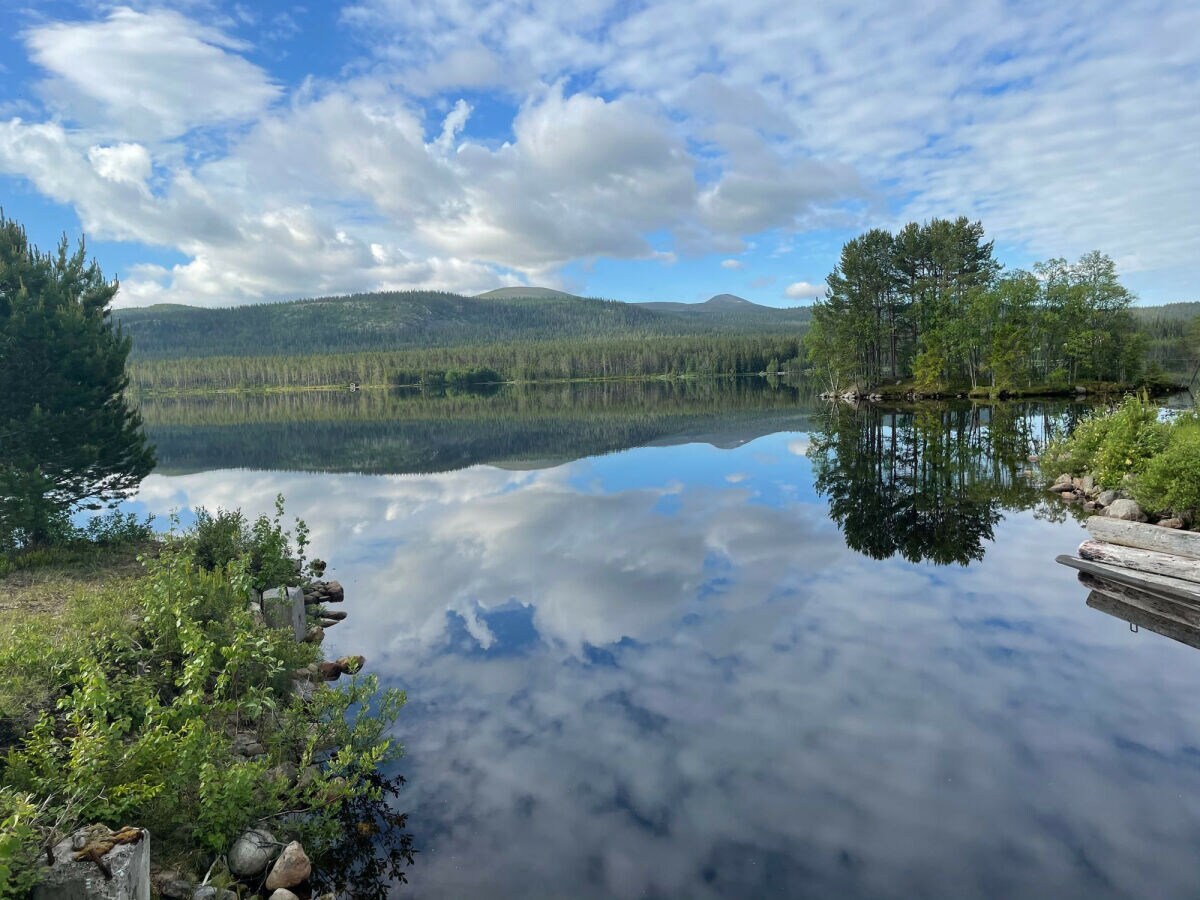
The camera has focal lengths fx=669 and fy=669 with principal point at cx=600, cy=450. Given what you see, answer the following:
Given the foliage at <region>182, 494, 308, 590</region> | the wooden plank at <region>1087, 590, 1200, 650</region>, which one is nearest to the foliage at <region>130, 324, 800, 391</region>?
the wooden plank at <region>1087, 590, 1200, 650</region>

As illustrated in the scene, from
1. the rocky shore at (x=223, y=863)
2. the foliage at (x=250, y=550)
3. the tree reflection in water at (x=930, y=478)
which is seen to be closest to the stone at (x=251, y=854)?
the rocky shore at (x=223, y=863)

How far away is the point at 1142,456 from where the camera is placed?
62.9 feet

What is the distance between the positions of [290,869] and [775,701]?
6091 millimetres

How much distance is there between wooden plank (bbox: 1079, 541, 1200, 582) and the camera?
40.6 feet

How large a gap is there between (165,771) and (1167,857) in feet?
30.6

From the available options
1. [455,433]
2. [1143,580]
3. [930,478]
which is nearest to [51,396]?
[1143,580]

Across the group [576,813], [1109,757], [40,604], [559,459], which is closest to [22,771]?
[576,813]

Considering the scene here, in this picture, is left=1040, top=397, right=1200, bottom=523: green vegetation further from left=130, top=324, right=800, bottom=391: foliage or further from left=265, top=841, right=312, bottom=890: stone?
left=130, top=324, right=800, bottom=391: foliage

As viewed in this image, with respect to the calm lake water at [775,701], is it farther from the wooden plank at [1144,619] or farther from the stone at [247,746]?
the stone at [247,746]

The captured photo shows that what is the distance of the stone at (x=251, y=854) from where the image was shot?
241 inches

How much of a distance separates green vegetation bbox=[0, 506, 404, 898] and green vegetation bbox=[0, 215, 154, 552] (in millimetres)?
5530

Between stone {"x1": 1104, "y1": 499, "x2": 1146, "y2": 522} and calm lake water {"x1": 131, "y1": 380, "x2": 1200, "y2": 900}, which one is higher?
stone {"x1": 1104, "y1": 499, "x2": 1146, "y2": 522}

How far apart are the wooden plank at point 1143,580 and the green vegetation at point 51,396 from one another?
903 inches

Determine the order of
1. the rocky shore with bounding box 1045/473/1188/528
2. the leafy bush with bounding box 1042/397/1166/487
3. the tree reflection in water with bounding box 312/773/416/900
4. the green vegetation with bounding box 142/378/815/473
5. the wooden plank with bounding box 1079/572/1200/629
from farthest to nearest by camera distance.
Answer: the green vegetation with bounding box 142/378/815/473 → the leafy bush with bounding box 1042/397/1166/487 → the rocky shore with bounding box 1045/473/1188/528 → the wooden plank with bounding box 1079/572/1200/629 → the tree reflection in water with bounding box 312/773/416/900
